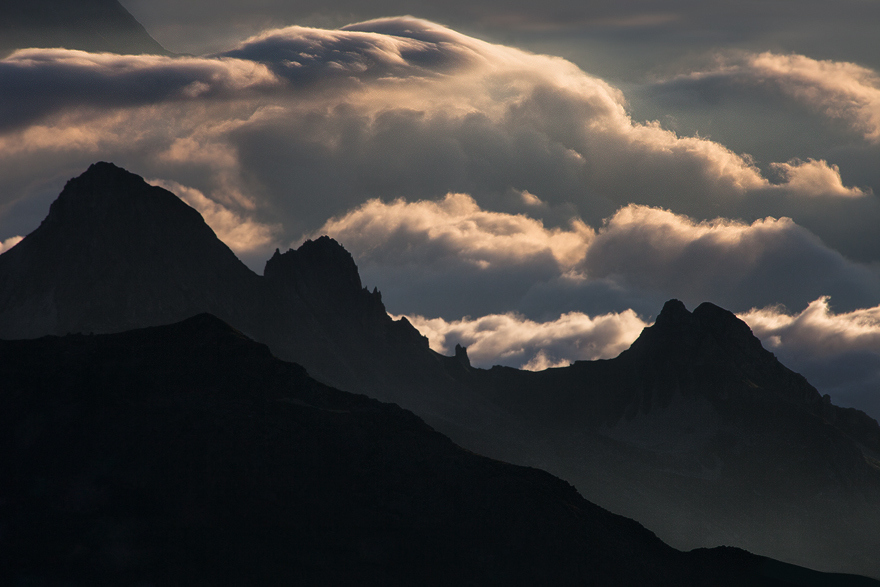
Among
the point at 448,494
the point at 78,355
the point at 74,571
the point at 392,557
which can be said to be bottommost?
the point at 74,571

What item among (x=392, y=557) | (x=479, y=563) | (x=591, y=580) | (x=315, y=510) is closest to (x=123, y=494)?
(x=315, y=510)

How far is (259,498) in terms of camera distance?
557ft

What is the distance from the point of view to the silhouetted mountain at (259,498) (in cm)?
15700

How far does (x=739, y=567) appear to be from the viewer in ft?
591

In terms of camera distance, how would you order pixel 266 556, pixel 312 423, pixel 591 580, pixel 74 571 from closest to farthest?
pixel 74 571 < pixel 266 556 < pixel 591 580 < pixel 312 423

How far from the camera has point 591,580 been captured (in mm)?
169875

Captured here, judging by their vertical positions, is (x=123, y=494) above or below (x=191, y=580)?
above

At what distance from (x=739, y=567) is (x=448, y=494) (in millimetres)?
55470

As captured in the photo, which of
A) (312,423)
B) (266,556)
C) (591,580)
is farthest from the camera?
(312,423)

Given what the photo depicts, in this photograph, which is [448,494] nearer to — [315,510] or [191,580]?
[315,510]

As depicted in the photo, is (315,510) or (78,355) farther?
(78,355)

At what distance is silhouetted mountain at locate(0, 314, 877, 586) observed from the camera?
15700 centimetres

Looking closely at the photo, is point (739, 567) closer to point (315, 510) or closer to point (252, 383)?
point (315, 510)

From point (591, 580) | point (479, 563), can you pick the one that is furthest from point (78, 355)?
point (591, 580)
